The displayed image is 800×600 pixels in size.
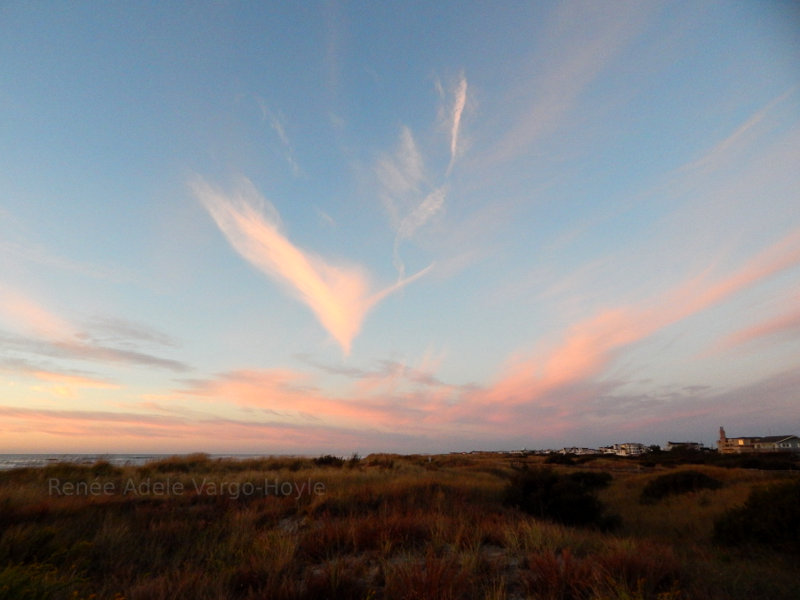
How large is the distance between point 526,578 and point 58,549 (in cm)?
779

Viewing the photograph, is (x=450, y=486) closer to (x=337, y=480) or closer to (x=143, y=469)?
(x=337, y=480)

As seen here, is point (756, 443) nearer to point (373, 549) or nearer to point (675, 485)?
point (675, 485)

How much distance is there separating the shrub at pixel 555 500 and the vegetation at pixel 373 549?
0.16ft

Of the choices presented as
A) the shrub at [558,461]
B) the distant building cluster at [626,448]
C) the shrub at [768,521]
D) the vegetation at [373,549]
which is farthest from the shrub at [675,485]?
the distant building cluster at [626,448]

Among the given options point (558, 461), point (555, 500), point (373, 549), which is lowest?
point (373, 549)

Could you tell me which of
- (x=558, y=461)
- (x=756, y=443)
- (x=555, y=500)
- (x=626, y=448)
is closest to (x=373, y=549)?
(x=555, y=500)

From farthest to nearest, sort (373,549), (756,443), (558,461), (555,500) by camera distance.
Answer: (756,443), (558,461), (555,500), (373,549)

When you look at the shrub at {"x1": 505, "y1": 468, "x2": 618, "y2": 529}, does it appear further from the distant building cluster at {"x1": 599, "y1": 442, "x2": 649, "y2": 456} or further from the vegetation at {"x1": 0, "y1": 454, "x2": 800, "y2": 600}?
the distant building cluster at {"x1": 599, "y1": 442, "x2": 649, "y2": 456}

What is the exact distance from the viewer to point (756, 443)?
9575cm

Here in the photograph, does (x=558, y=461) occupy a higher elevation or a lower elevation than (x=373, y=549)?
higher

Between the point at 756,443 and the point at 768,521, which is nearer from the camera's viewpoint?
the point at 768,521

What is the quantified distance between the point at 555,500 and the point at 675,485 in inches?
499

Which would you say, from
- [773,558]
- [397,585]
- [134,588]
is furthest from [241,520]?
[773,558]

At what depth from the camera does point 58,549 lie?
7.39 metres
